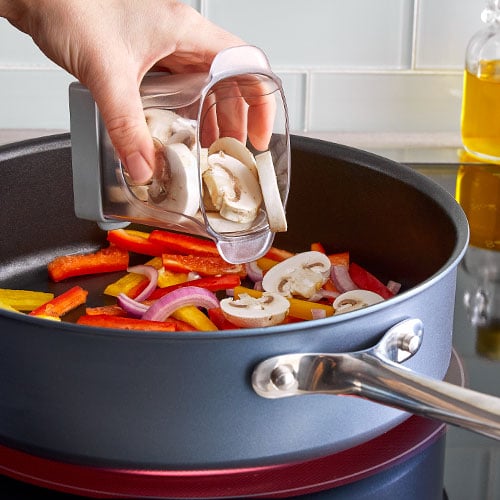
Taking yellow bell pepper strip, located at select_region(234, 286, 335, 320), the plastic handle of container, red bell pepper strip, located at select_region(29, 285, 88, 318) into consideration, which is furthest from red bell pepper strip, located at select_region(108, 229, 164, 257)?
the plastic handle of container

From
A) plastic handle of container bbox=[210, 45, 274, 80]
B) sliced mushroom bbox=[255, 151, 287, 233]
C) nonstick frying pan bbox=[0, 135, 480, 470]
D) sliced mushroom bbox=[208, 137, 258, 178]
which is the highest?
plastic handle of container bbox=[210, 45, 274, 80]

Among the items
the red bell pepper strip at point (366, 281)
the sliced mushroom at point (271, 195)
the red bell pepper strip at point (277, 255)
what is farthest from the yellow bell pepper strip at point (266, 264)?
the sliced mushroom at point (271, 195)

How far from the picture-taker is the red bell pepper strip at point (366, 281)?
1399 millimetres

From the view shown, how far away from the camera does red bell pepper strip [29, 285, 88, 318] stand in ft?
4.42

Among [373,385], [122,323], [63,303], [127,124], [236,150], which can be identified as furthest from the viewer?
[63,303]

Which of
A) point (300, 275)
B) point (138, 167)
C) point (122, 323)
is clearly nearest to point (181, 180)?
point (138, 167)

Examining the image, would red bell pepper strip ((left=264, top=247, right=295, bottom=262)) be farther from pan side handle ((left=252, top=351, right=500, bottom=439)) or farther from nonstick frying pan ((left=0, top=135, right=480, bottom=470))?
pan side handle ((left=252, top=351, right=500, bottom=439))

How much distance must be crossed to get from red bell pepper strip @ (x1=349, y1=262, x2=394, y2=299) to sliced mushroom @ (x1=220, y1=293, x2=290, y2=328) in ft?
0.61

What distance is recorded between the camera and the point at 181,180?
1064 millimetres

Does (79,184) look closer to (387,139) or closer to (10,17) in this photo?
(10,17)

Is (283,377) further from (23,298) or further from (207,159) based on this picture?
(23,298)

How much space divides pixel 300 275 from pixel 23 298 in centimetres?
39

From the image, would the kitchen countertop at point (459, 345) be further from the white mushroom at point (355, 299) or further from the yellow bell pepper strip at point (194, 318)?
the yellow bell pepper strip at point (194, 318)

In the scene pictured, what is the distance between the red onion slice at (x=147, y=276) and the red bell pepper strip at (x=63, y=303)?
79mm
